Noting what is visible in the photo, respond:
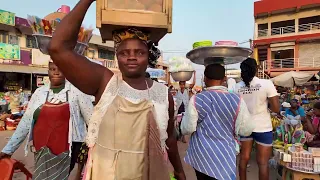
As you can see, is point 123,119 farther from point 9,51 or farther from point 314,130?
point 9,51

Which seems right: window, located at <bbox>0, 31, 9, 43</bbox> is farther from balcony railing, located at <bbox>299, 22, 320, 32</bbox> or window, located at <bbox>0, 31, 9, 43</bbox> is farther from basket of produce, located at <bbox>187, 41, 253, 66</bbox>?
balcony railing, located at <bbox>299, 22, 320, 32</bbox>

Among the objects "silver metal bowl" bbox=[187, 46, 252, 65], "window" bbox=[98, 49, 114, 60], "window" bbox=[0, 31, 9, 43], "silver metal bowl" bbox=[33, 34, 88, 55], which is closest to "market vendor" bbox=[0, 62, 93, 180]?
"silver metal bowl" bbox=[33, 34, 88, 55]

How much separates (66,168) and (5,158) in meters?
0.57

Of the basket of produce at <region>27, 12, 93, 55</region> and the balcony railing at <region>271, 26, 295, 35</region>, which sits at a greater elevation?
the balcony railing at <region>271, 26, 295, 35</region>

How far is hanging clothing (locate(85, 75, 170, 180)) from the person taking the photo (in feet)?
4.94

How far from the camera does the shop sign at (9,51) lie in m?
15.4

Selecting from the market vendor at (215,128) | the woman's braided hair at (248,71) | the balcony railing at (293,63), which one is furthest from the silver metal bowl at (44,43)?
the balcony railing at (293,63)

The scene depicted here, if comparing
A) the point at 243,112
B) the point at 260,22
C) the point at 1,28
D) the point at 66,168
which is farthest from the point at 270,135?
the point at 260,22

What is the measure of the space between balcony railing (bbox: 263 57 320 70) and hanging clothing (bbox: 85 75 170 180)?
2477cm

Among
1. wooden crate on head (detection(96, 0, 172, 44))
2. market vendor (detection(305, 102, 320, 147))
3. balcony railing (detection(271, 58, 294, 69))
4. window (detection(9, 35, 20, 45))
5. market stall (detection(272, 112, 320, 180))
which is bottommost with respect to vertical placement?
market stall (detection(272, 112, 320, 180))

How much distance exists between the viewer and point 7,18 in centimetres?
1579

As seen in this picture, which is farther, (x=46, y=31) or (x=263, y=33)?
(x=263, y=33)

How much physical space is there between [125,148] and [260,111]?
2734 mm

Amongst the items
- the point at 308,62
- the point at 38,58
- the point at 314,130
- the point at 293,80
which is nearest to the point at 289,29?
the point at 308,62
